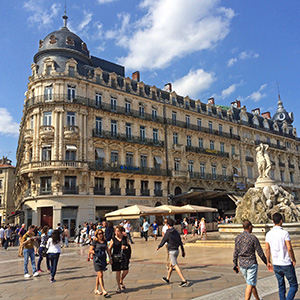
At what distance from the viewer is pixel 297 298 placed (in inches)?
235

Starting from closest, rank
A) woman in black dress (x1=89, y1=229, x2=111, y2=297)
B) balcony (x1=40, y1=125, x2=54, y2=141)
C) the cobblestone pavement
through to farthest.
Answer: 1. the cobblestone pavement
2. woman in black dress (x1=89, y1=229, x2=111, y2=297)
3. balcony (x1=40, y1=125, x2=54, y2=141)

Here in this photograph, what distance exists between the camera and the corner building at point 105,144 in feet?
95.4

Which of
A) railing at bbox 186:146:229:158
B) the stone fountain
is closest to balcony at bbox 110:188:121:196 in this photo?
railing at bbox 186:146:229:158

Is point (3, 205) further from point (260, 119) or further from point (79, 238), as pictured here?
point (260, 119)

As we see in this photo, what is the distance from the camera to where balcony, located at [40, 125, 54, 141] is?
29406 mm

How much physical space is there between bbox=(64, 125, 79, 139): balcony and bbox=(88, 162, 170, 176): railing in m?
2.97

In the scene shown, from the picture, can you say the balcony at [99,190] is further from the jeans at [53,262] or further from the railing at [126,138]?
the jeans at [53,262]

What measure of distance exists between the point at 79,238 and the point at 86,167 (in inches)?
314

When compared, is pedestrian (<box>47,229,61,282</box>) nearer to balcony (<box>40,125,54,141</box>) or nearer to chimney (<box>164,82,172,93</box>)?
balcony (<box>40,125,54,141</box>)

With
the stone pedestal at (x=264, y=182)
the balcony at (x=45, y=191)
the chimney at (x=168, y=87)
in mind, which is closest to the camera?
the stone pedestal at (x=264, y=182)

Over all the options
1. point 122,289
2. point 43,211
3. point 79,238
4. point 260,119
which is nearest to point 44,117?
point 43,211

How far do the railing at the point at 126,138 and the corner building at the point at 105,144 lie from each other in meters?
0.11

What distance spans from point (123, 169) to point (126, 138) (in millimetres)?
3372

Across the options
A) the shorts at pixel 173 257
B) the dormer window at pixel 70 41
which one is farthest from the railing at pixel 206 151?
the shorts at pixel 173 257
